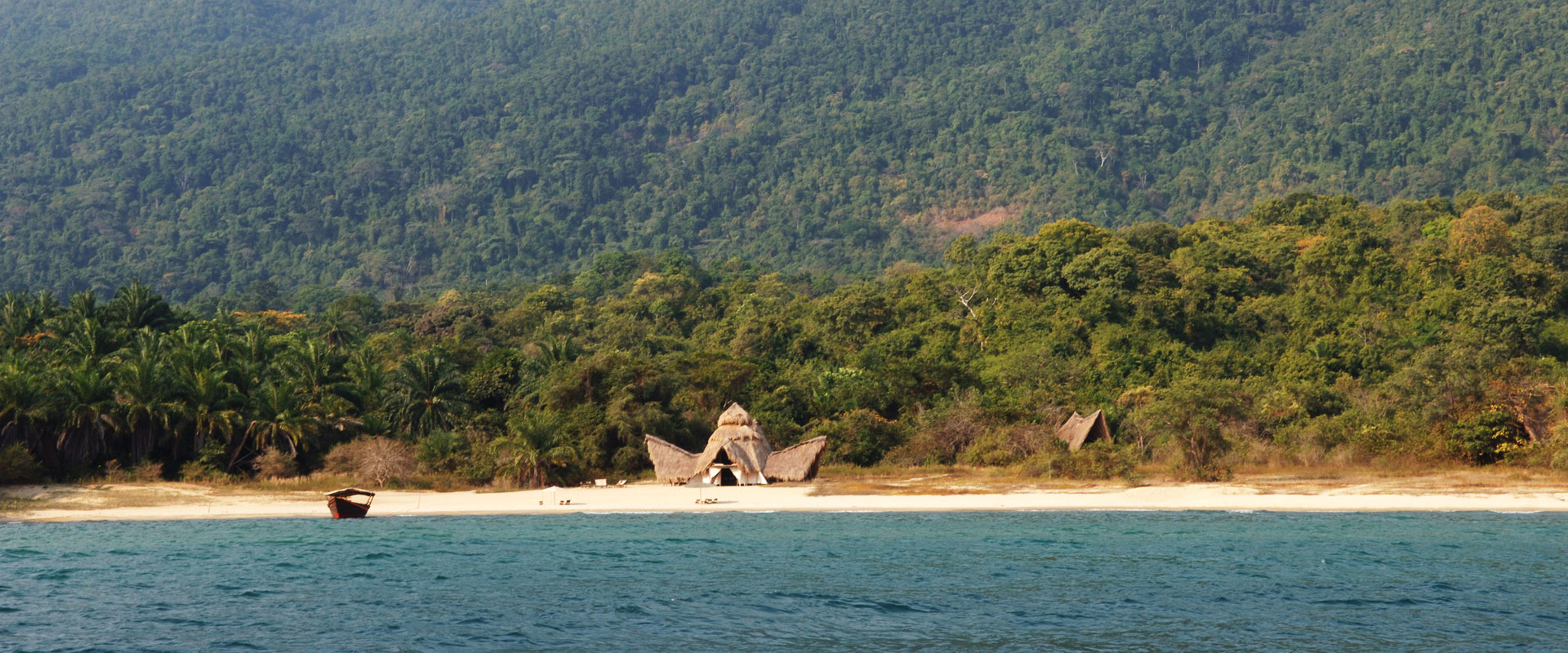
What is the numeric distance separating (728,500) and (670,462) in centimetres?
456

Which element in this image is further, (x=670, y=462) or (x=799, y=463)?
(x=670, y=462)

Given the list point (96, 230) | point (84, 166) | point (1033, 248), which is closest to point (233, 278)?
point (96, 230)

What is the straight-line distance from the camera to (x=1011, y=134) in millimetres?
172625

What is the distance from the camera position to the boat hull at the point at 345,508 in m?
37.4

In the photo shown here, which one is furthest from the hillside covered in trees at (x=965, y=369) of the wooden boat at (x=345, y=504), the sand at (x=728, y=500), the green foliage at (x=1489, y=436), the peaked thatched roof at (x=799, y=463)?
the wooden boat at (x=345, y=504)

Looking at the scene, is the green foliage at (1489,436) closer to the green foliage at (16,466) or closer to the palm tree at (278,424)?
the palm tree at (278,424)

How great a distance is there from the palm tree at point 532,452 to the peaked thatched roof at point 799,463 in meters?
6.17

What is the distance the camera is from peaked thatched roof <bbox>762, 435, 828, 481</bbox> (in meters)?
43.5

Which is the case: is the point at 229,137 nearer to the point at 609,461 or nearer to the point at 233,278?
the point at 233,278

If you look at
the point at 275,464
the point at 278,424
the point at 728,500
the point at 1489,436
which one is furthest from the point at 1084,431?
the point at 275,464

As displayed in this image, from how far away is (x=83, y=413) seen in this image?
41281mm

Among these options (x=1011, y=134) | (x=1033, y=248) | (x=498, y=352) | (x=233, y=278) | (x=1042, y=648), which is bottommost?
(x=1042, y=648)

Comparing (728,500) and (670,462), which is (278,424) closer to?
(670,462)

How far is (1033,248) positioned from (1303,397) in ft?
73.8
